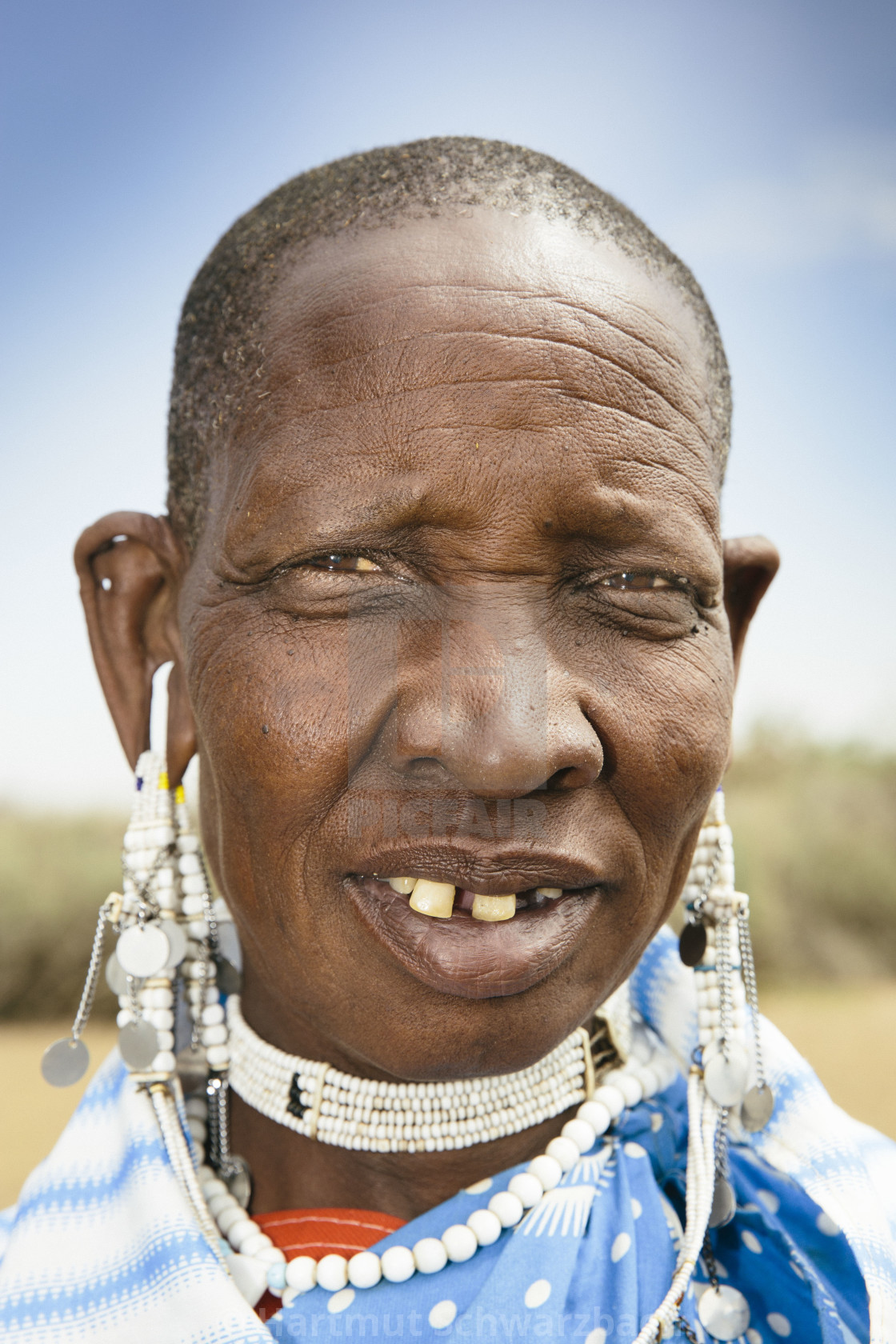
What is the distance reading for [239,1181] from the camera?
1796mm

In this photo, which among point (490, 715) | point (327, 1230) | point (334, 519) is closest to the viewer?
point (490, 715)

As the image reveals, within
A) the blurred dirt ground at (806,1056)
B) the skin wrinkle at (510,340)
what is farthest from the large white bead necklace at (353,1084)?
the blurred dirt ground at (806,1056)

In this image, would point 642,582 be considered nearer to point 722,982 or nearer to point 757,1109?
point 722,982

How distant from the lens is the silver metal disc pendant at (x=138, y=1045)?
1765 millimetres

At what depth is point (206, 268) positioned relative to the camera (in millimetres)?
1906

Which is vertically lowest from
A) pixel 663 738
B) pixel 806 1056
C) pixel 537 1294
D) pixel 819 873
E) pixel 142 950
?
pixel 806 1056

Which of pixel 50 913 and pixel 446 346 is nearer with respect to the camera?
pixel 446 346

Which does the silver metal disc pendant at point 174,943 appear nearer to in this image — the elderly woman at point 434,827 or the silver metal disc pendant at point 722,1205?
the elderly woman at point 434,827

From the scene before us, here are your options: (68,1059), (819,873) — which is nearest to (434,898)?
(68,1059)

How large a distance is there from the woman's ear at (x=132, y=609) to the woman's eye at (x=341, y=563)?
0.35m

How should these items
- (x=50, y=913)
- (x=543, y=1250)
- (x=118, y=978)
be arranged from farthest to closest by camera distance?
(x=50, y=913), (x=118, y=978), (x=543, y=1250)

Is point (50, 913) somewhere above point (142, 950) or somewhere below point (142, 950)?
below

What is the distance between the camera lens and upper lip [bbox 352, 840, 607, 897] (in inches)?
55.9

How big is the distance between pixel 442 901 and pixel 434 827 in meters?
0.11
